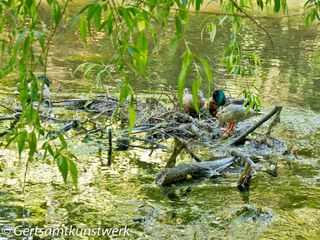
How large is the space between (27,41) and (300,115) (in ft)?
26.2

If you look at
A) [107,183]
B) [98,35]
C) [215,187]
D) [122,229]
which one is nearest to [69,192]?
[107,183]

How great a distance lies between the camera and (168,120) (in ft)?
28.7

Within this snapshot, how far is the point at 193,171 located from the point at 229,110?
6.29 ft

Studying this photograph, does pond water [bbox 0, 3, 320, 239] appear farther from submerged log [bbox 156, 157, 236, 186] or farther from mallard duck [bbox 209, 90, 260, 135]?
mallard duck [bbox 209, 90, 260, 135]

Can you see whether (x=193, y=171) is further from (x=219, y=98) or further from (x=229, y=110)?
(x=219, y=98)

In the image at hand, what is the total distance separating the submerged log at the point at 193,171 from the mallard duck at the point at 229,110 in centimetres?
131

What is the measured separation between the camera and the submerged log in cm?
645

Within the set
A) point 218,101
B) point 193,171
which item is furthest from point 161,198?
point 218,101

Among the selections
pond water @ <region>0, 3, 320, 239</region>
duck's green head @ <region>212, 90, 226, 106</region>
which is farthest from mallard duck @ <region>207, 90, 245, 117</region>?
pond water @ <region>0, 3, 320, 239</region>

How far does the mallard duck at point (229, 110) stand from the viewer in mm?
8383

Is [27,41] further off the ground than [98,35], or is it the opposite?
[27,41]

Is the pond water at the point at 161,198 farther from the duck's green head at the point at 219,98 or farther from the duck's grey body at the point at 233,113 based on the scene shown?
the duck's green head at the point at 219,98

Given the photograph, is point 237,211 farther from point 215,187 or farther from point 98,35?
point 98,35

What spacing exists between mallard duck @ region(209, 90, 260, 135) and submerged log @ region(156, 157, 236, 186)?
1314 mm
